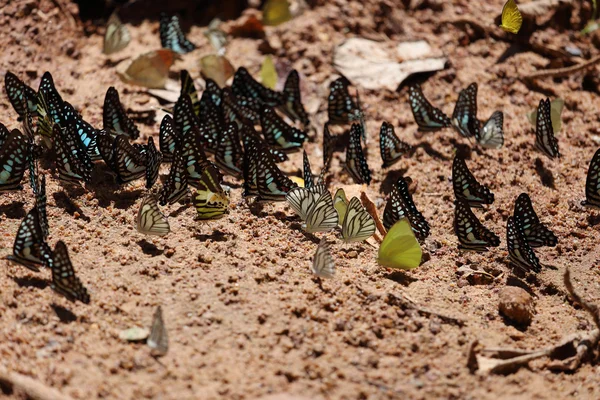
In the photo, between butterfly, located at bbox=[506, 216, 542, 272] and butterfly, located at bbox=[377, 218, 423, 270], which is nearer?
butterfly, located at bbox=[377, 218, 423, 270]

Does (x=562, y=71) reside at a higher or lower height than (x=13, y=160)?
higher

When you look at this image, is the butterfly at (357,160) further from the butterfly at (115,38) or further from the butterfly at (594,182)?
the butterfly at (115,38)

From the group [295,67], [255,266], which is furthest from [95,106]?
[255,266]

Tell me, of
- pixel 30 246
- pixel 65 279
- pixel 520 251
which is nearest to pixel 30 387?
pixel 65 279

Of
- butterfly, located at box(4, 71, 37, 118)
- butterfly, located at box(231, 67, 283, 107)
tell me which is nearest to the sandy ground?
butterfly, located at box(4, 71, 37, 118)

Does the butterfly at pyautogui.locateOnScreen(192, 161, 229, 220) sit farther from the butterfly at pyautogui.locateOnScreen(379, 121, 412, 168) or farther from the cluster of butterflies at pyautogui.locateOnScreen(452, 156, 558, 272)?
the cluster of butterflies at pyautogui.locateOnScreen(452, 156, 558, 272)

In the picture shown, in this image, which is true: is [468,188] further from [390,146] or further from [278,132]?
[278,132]
